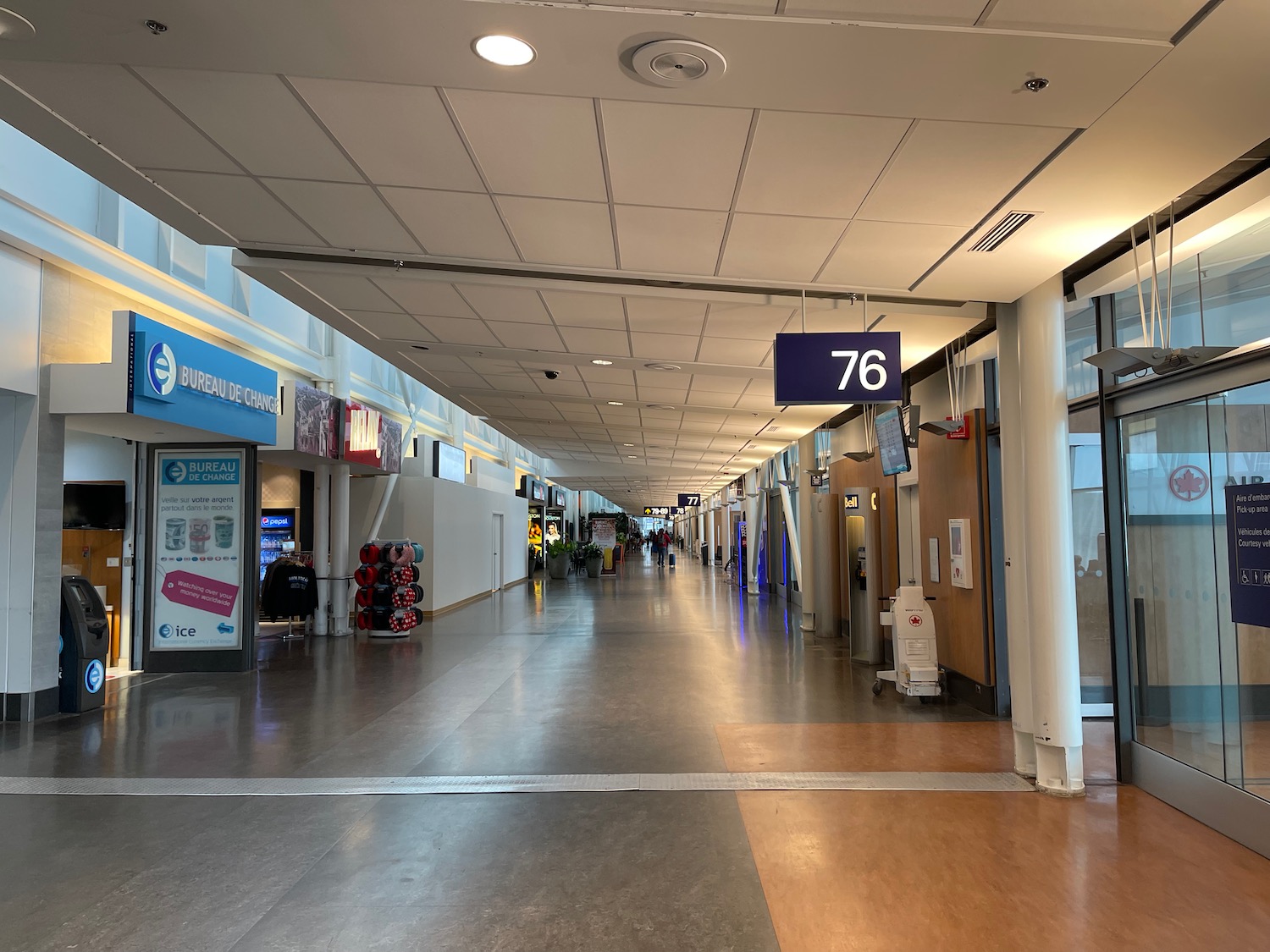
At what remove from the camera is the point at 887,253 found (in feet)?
15.0

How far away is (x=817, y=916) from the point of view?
10.1 feet

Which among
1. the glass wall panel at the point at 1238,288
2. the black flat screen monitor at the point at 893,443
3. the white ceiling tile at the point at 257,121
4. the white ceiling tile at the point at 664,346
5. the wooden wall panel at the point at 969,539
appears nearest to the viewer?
the white ceiling tile at the point at 257,121

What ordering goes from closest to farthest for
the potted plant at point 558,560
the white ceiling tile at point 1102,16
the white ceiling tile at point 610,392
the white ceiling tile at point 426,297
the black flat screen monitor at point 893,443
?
the white ceiling tile at point 1102,16 → the white ceiling tile at point 426,297 → the black flat screen monitor at point 893,443 → the white ceiling tile at point 610,392 → the potted plant at point 558,560

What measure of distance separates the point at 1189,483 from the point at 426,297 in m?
5.25

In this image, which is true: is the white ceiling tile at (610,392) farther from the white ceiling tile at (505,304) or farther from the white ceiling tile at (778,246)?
the white ceiling tile at (778,246)

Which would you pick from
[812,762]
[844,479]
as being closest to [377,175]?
[812,762]

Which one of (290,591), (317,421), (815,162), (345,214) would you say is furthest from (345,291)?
(290,591)

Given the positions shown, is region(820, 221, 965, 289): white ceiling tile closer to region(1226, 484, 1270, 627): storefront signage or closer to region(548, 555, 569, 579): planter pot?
region(1226, 484, 1270, 627): storefront signage

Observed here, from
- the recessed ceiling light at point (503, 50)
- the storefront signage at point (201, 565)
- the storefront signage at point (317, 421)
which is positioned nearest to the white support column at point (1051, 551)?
the recessed ceiling light at point (503, 50)

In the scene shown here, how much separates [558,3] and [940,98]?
4.71ft

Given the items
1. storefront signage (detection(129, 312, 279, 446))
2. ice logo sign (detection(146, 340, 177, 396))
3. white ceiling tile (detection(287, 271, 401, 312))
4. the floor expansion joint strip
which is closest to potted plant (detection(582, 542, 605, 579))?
storefront signage (detection(129, 312, 279, 446))

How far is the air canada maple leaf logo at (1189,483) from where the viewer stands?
4.16 m

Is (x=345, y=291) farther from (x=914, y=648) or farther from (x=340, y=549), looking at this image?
(x=340, y=549)

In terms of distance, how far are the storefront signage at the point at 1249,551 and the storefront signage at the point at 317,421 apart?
918cm
